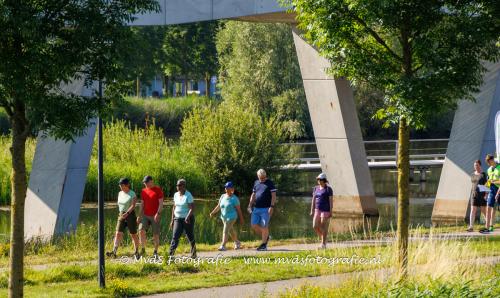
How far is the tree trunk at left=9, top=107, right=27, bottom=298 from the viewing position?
37.6 ft

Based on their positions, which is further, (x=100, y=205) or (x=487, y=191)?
(x=487, y=191)

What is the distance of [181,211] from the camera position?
17.6 m

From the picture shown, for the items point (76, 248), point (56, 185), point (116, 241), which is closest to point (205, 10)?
point (56, 185)

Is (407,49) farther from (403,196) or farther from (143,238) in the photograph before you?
(143,238)

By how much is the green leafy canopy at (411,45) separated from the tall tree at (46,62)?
10.1 feet

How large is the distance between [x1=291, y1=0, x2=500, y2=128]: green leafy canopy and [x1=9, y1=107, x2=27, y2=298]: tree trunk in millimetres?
4726

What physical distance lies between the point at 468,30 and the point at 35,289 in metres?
7.19

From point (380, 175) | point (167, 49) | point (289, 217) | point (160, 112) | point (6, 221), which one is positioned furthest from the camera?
point (167, 49)

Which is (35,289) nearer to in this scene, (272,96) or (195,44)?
(272,96)

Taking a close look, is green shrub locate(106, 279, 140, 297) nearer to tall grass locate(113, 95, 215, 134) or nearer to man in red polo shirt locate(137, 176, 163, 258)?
man in red polo shirt locate(137, 176, 163, 258)

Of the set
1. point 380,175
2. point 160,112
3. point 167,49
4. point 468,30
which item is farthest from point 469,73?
point 167,49

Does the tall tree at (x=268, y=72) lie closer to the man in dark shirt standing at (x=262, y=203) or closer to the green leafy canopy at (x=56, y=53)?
the man in dark shirt standing at (x=262, y=203)

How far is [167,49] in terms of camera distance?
81.6 m

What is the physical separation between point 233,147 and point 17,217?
23545 millimetres
